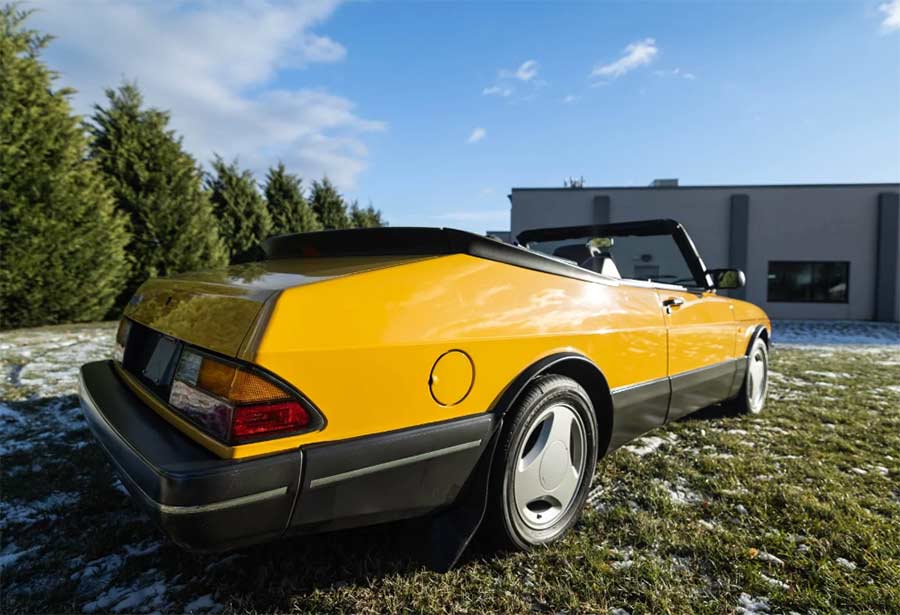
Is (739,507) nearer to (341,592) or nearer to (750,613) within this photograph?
(750,613)

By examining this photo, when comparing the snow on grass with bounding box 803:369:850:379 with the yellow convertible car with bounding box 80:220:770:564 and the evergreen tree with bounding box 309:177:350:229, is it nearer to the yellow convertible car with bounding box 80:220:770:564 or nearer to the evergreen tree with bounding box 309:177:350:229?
the yellow convertible car with bounding box 80:220:770:564

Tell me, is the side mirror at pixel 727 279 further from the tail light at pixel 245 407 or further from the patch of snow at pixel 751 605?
the tail light at pixel 245 407

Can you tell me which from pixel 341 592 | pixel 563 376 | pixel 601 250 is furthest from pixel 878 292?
pixel 341 592

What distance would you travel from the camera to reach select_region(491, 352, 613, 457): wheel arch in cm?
172

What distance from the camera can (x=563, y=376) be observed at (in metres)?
1.99

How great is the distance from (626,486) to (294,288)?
2034 mm

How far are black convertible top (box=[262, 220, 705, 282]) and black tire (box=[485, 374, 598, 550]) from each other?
488 millimetres

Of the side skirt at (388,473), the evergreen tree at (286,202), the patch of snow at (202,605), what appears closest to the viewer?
the side skirt at (388,473)

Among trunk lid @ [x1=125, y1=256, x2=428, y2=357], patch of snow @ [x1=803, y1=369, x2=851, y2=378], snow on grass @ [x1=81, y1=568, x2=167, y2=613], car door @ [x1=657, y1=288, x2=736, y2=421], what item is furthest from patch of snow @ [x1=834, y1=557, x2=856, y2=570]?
patch of snow @ [x1=803, y1=369, x2=851, y2=378]

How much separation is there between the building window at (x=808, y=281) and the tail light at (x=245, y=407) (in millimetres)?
18602

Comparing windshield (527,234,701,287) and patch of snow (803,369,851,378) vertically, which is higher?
windshield (527,234,701,287)

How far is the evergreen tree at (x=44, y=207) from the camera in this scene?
7.77m

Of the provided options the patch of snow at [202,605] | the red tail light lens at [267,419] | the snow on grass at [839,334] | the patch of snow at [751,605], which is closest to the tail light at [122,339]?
the patch of snow at [202,605]

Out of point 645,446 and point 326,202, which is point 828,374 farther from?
point 326,202
